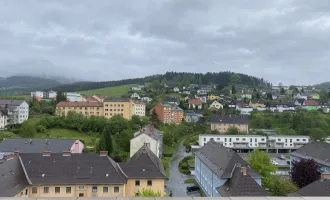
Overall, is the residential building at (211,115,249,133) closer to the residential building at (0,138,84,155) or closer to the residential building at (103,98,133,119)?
the residential building at (103,98,133,119)

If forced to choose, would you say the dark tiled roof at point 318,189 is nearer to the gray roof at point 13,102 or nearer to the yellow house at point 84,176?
the yellow house at point 84,176

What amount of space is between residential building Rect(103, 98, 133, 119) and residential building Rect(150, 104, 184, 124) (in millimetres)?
10714

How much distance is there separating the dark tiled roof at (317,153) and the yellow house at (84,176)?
86.2 feet

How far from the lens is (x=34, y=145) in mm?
48000

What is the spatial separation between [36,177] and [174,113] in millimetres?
71026

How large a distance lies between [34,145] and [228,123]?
183ft

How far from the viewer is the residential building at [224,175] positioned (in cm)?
2866

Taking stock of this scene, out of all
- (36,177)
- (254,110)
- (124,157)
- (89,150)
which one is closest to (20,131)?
(89,150)

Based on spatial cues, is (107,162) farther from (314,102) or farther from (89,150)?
(314,102)

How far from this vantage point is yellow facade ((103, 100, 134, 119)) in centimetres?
8944

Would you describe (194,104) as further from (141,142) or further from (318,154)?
(318,154)

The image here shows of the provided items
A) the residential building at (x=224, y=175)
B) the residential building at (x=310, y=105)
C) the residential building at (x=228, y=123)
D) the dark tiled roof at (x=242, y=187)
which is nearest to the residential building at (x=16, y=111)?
the residential building at (x=228, y=123)

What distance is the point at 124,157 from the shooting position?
53.8m

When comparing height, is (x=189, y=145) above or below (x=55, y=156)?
below
